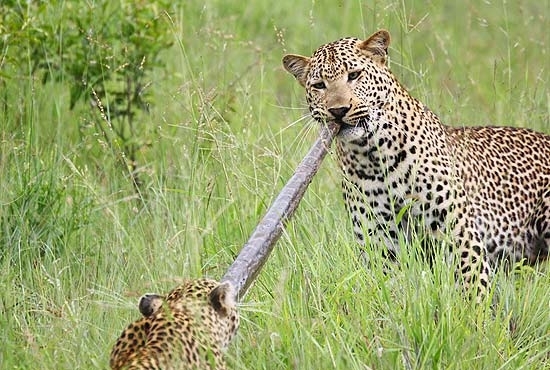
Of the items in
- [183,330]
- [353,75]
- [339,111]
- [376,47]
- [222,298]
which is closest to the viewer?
[183,330]

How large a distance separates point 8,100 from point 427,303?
3851 mm

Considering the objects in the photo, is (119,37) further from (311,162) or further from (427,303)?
(427,303)

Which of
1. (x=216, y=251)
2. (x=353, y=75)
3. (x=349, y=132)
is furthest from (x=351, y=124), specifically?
(x=216, y=251)

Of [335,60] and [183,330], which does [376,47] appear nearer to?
[335,60]

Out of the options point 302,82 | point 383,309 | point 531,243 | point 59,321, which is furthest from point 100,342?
point 531,243

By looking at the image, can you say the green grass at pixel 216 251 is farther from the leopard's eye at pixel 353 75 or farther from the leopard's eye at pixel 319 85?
the leopard's eye at pixel 353 75

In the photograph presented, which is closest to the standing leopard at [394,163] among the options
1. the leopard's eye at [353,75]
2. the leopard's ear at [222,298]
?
the leopard's eye at [353,75]

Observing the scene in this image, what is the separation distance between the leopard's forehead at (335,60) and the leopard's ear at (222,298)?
2.04 m

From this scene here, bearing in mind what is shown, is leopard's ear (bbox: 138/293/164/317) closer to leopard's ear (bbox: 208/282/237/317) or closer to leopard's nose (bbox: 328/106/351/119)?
leopard's ear (bbox: 208/282/237/317)

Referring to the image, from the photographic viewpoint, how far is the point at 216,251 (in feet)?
25.6

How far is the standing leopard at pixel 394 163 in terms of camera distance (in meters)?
7.74

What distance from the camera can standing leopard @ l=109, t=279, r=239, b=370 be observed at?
566 centimetres

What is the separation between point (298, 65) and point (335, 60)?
14.1 inches

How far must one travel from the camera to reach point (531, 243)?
860 cm
